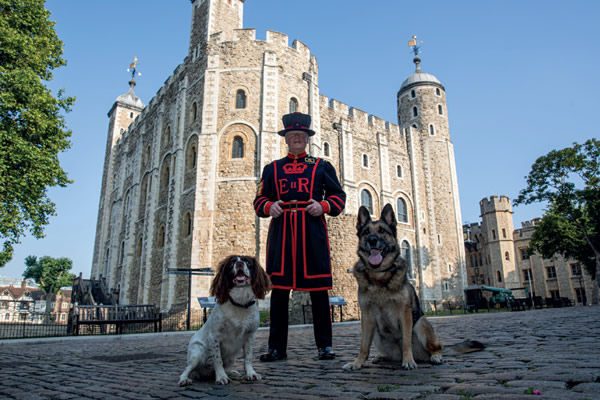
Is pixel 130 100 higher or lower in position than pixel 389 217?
higher

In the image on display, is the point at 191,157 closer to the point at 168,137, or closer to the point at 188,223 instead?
the point at 188,223

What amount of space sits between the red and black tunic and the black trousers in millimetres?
132

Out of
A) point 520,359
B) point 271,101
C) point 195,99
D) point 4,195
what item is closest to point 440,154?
point 271,101

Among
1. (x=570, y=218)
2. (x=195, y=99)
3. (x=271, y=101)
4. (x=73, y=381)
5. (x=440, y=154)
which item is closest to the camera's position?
(x=73, y=381)

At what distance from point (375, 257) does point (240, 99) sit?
19565 millimetres

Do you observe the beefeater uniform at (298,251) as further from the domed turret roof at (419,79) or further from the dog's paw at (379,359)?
the domed turret roof at (419,79)

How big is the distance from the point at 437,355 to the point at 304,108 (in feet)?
66.8

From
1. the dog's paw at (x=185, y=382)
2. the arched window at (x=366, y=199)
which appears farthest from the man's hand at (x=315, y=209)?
the arched window at (x=366, y=199)

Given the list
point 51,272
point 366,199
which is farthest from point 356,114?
point 51,272

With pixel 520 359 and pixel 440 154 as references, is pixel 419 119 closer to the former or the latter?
pixel 440 154

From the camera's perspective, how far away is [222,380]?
3.02 meters

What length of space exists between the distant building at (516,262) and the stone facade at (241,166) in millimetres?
14082

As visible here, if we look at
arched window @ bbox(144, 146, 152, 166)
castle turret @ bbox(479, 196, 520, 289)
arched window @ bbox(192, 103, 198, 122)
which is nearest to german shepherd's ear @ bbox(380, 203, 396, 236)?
arched window @ bbox(192, 103, 198, 122)

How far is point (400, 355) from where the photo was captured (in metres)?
3.52
